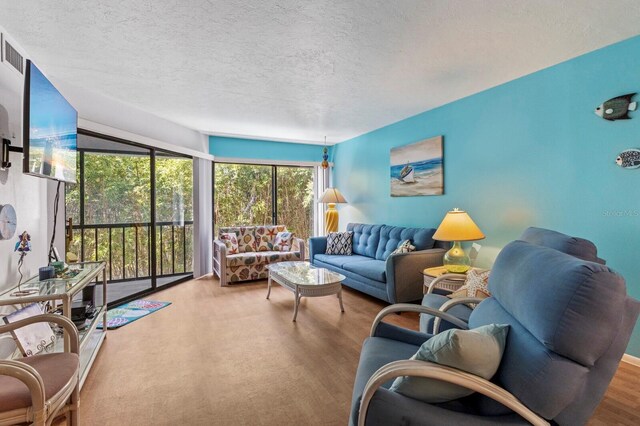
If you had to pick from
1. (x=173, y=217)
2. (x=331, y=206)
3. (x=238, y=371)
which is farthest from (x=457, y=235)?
(x=173, y=217)

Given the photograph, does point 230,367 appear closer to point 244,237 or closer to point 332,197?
point 244,237

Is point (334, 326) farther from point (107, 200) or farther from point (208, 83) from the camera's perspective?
point (107, 200)

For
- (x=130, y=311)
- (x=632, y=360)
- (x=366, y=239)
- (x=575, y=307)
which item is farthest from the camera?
(x=366, y=239)

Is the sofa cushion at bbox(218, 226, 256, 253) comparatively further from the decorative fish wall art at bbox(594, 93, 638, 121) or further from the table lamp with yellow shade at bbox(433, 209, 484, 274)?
the decorative fish wall art at bbox(594, 93, 638, 121)

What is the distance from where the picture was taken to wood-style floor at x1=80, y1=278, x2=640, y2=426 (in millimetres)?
1745

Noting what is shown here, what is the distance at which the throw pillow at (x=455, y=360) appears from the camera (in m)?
1.04

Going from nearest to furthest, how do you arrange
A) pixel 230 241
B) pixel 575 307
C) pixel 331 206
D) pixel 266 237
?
pixel 575 307
pixel 230 241
pixel 266 237
pixel 331 206

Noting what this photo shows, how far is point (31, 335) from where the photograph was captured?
190 cm

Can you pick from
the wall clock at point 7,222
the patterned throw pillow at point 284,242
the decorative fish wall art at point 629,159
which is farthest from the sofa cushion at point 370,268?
the wall clock at point 7,222

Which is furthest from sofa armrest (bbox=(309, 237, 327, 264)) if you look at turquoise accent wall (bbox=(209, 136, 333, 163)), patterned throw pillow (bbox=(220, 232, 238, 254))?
turquoise accent wall (bbox=(209, 136, 333, 163))

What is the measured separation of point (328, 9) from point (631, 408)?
9.81 ft

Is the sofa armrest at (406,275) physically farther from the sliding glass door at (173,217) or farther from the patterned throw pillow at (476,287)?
the sliding glass door at (173,217)

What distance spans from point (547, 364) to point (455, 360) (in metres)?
0.26

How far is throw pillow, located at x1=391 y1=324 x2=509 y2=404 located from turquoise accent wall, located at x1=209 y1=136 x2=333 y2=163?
5.05 meters
